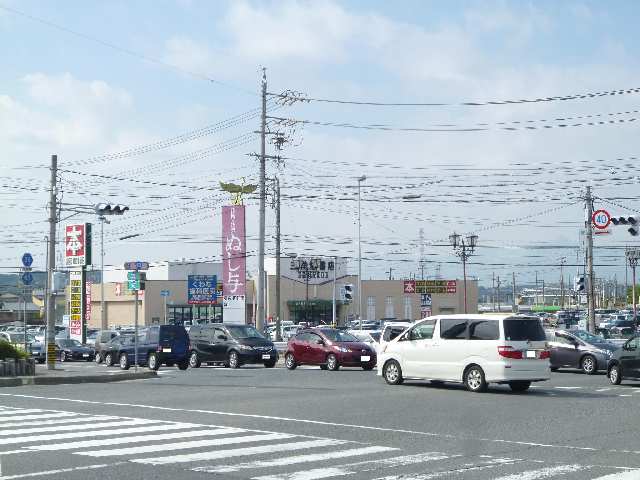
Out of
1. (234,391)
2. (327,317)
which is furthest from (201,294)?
(234,391)

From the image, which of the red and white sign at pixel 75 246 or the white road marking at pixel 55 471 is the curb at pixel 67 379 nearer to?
the red and white sign at pixel 75 246

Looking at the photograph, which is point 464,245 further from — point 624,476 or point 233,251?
point 624,476

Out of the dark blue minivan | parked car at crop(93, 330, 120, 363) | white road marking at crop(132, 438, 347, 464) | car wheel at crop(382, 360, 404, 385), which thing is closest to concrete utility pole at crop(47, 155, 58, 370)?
the dark blue minivan

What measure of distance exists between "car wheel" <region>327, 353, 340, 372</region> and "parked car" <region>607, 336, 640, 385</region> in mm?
10836

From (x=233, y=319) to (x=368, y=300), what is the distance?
42499 mm

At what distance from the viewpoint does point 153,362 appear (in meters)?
36.3

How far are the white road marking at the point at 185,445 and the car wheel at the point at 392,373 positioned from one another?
34.9 feet

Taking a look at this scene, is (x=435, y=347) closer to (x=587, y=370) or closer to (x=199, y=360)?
(x=587, y=370)

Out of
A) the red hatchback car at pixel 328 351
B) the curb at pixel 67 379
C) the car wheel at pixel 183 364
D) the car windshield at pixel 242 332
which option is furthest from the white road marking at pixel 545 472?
the car wheel at pixel 183 364

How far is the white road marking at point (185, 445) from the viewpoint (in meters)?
12.5

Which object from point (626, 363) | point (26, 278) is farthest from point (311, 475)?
point (26, 278)

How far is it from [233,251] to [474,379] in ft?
130

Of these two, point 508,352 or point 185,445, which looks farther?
point 508,352

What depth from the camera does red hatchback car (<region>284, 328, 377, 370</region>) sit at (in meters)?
33.8
